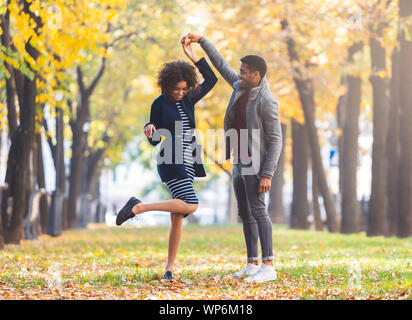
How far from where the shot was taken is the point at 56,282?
26.2 ft

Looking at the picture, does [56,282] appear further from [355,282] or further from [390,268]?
[390,268]

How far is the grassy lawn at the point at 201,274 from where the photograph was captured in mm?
6824

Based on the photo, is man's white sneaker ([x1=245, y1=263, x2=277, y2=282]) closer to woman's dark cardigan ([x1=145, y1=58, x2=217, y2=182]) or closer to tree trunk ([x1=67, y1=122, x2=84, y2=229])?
woman's dark cardigan ([x1=145, y1=58, x2=217, y2=182])

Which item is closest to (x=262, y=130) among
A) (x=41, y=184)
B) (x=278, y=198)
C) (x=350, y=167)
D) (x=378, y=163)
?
(x=378, y=163)

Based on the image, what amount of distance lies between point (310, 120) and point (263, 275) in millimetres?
13506

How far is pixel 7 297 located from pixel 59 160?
16.2 metres

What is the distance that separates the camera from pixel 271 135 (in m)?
7.86

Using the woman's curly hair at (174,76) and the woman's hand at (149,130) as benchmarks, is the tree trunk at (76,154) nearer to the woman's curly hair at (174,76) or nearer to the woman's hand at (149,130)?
the woman's curly hair at (174,76)

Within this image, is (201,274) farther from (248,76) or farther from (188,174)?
(248,76)

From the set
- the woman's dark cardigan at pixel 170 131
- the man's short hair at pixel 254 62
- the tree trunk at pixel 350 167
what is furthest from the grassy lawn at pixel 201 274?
the tree trunk at pixel 350 167

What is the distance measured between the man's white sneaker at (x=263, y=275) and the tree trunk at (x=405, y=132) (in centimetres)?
901
